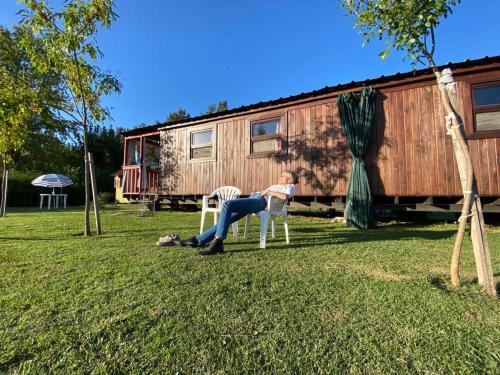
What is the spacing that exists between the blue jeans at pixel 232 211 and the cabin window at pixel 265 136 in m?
4.41

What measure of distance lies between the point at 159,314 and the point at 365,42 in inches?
115

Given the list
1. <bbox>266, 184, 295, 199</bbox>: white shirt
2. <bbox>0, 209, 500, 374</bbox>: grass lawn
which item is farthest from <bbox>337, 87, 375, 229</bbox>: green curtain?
<bbox>0, 209, 500, 374</bbox>: grass lawn

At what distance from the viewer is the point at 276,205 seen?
4.25 m

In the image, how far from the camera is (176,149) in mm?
10391

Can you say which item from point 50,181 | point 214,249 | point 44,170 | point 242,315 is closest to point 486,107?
point 214,249

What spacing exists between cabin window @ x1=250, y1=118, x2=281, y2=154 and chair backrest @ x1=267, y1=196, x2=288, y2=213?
4.00 meters

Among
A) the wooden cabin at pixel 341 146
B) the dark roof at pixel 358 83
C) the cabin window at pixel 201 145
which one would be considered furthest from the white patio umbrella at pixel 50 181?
the dark roof at pixel 358 83

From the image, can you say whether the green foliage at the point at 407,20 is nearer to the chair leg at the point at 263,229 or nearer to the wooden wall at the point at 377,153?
the chair leg at the point at 263,229

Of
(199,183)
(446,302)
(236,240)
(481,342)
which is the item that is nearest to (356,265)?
(446,302)

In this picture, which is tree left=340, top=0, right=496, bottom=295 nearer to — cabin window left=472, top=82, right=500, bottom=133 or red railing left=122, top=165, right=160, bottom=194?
cabin window left=472, top=82, right=500, bottom=133

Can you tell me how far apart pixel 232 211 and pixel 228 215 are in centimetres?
10

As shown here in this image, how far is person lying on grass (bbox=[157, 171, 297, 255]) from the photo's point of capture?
3434mm

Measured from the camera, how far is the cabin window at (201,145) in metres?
9.58

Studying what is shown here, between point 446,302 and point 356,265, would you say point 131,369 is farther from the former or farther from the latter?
point 356,265
